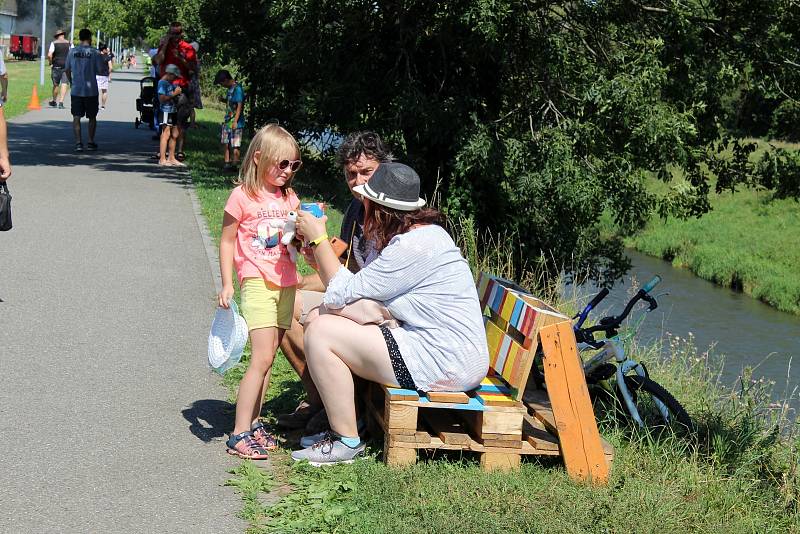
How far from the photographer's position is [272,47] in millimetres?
18547

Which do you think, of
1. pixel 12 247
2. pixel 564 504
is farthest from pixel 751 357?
pixel 564 504

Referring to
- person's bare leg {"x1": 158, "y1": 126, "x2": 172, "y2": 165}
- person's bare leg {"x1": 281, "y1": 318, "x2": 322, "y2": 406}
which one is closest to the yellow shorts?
person's bare leg {"x1": 281, "y1": 318, "x2": 322, "y2": 406}

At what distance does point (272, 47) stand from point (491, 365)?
13866 millimetres

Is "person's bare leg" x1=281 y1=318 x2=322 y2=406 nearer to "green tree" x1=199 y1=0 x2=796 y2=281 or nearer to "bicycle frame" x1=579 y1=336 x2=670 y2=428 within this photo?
"bicycle frame" x1=579 y1=336 x2=670 y2=428

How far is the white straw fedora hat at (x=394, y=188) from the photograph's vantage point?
500cm

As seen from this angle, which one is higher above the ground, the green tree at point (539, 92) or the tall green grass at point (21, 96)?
the green tree at point (539, 92)

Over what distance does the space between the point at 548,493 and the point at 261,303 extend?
1.69 meters

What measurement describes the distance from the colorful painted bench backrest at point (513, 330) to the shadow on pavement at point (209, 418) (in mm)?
1466

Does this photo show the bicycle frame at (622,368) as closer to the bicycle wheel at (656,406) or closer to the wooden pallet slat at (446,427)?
the bicycle wheel at (656,406)

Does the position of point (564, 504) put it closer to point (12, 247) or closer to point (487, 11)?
point (12, 247)

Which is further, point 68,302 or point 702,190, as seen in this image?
point 702,190

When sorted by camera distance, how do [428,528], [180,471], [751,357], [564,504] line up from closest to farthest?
[428,528], [564,504], [180,471], [751,357]

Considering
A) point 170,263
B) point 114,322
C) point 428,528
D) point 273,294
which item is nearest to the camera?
point 428,528

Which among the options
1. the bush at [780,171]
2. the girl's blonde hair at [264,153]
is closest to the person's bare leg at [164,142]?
the bush at [780,171]
